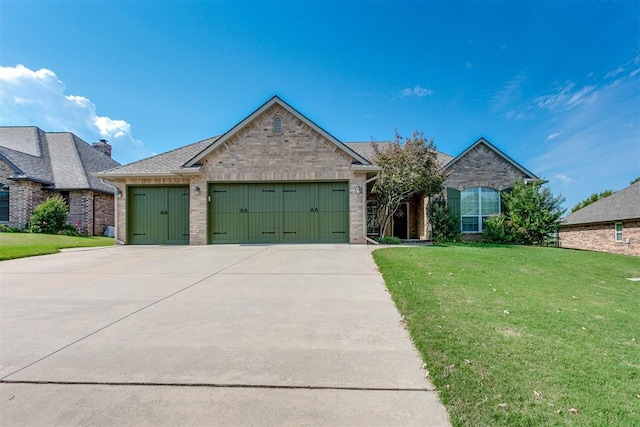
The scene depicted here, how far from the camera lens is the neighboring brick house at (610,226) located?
17239 mm

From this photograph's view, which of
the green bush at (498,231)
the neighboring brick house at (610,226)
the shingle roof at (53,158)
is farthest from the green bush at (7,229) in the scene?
the neighboring brick house at (610,226)

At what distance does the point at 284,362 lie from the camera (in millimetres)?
2779

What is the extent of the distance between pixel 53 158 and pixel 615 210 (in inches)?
1502

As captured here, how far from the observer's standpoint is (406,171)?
12359 millimetres

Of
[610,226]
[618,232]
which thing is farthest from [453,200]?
[610,226]

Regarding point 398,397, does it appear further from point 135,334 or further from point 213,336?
point 135,334

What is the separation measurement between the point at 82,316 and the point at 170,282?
1.91m

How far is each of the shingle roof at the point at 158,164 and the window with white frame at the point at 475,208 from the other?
1293 cm

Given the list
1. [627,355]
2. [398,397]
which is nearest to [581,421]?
[398,397]

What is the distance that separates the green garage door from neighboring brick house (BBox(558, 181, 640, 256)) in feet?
64.9

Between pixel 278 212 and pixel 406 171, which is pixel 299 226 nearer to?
pixel 278 212

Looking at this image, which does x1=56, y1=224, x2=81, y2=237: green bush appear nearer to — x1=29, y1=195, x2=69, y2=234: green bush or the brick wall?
x1=29, y1=195, x2=69, y2=234: green bush

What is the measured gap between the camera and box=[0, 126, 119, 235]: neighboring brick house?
56.1 feet

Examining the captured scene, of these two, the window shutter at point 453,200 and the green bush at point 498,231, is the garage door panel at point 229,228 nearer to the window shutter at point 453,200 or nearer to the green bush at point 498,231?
the window shutter at point 453,200
